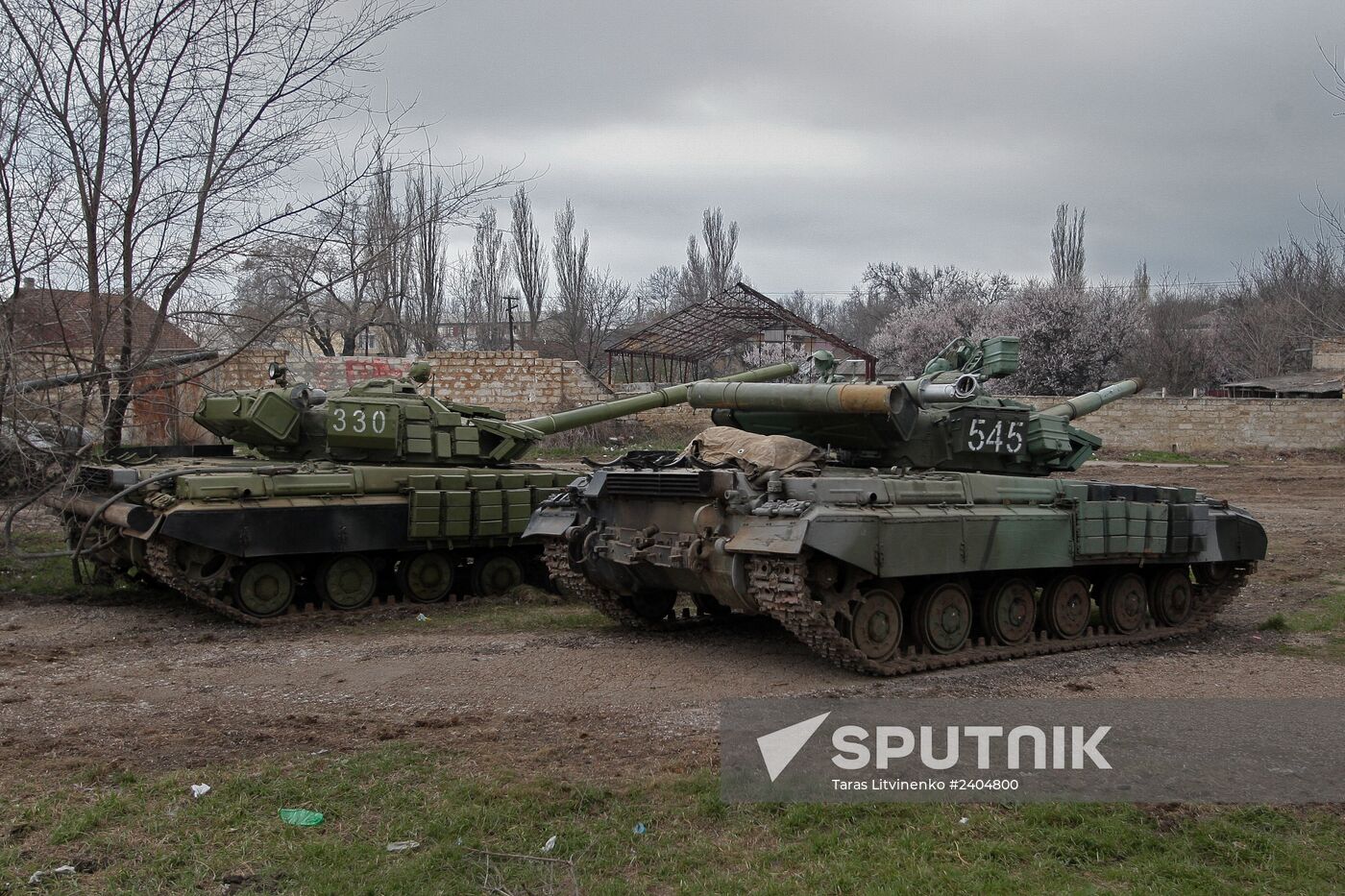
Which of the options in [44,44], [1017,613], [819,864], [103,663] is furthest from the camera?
[44,44]

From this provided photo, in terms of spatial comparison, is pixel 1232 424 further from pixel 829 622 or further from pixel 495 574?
pixel 829 622

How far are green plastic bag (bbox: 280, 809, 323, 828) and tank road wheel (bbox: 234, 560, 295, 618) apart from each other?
239 inches

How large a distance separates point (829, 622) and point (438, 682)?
9.30 feet

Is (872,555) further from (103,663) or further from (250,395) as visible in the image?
(250,395)

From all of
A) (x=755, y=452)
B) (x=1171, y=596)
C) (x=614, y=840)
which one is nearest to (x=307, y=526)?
(x=755, y=452)

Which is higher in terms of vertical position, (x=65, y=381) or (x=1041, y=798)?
(x=65, y=381)

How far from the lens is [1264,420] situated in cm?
3069

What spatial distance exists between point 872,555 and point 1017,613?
219cm

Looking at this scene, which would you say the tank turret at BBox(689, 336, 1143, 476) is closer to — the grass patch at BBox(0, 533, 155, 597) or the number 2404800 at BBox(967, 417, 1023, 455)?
the number 2404800 at BBox(967, 417, 1023, 455)

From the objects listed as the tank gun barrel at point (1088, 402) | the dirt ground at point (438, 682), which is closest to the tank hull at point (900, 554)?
the dirt ground at point (438, 682)

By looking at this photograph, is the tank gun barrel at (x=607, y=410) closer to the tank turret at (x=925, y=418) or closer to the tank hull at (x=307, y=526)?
the tank hull at (x=307, y=526)

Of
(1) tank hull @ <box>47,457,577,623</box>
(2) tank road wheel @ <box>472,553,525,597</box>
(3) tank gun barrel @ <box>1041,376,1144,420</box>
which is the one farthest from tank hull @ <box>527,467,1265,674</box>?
(2) tank road wheel @ <box>472,553,525,597</box>

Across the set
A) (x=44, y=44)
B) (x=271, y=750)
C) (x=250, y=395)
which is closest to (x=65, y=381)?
(x=250, y=395)

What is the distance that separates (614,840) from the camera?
18.3ft
